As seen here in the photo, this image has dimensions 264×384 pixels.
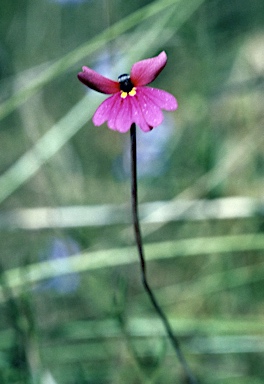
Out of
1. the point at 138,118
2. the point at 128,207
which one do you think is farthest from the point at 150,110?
the point at 128,207

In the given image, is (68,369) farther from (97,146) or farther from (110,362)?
(97,146)

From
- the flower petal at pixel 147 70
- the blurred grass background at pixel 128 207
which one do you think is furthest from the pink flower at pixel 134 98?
the blurred grass background at pixel 128 207

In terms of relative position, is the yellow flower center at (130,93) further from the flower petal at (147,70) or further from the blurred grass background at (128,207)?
the blurred grass background at (128,207)

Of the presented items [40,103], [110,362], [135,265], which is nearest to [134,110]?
[110,362]

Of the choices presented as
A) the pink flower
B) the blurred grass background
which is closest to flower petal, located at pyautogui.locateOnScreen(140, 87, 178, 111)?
the pink flower

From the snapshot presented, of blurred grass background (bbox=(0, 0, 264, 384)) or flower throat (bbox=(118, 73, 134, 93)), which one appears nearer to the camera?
flower throat (bbox=(118, 73, 134, 93))

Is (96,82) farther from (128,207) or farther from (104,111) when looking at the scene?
(128,207)

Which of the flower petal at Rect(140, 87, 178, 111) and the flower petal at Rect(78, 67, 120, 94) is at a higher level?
the flower petal at Rect(78, 67, 120, 94)

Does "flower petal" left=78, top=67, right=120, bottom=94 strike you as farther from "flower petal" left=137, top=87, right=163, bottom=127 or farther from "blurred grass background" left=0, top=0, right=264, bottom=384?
"blurred grass background" left=0, top=0, right=264, bottom=384

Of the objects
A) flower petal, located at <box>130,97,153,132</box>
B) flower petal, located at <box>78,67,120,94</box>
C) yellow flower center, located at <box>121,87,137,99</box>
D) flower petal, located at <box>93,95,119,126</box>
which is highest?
flower petal, located at <box>78,67,120,94</box>
